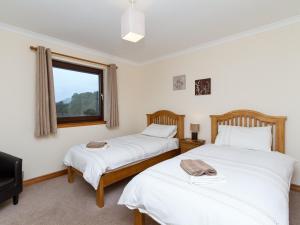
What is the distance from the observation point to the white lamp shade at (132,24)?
1713 millimetres

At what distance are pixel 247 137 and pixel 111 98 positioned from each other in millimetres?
2557

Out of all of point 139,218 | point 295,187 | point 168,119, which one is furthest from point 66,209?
point 295,187

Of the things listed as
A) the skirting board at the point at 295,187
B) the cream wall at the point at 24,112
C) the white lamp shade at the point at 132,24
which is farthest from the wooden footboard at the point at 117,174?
the skirting board at the point at 295,187

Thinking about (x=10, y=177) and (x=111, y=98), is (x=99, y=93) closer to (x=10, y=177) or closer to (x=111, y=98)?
(x=111, y=98)

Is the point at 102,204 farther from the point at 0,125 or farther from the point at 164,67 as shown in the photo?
the point at 164,67

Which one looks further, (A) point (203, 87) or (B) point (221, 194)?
(A) point (203, 87)

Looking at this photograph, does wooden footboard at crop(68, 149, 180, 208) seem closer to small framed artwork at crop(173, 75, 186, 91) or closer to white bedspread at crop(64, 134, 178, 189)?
white bedspread at crop(64, 134, 178, 189)

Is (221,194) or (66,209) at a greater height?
(221,194)

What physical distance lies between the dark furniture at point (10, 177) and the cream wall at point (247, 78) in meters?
2.76


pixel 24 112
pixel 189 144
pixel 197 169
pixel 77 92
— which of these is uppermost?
pixel 77 92

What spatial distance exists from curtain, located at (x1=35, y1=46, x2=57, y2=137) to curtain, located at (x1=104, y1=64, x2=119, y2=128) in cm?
107

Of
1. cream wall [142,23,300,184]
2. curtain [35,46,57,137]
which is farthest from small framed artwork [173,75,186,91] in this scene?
curtain [35,46,57,137]

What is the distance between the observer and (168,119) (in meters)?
3.75

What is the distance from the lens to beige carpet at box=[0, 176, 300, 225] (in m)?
1.80
